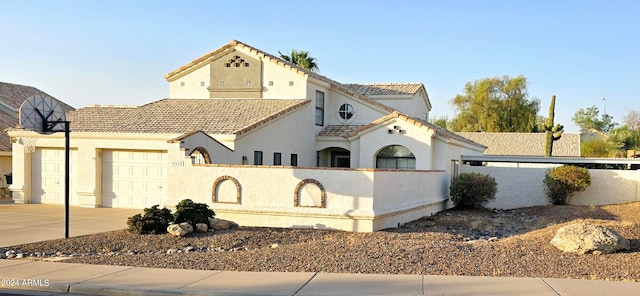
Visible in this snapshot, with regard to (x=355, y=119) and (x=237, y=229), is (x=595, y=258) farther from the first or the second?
(x=355, y=119)

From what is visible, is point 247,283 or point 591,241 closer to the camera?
point 247,283

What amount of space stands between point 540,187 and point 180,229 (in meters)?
18.9

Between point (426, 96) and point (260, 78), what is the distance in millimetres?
12736

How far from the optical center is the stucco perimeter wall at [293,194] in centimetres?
1694

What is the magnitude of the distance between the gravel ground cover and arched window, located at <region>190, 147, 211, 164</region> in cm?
356

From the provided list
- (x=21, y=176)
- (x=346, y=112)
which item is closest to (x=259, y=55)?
(x=346, y=112)

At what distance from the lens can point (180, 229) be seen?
50.5 feet

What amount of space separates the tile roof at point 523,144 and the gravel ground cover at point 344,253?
4177 cm

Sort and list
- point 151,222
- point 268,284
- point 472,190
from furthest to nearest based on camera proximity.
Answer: point 472,190, point 151,222, point 268,284

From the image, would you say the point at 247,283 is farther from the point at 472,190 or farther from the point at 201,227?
the point at 472,190

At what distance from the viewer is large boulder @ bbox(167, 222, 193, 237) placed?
15.4 meters

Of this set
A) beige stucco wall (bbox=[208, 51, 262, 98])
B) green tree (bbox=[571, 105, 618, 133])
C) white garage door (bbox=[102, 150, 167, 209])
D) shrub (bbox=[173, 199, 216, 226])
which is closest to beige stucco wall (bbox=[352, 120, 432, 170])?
beige stucco wall (bbox=[208, 51, 262, 98])

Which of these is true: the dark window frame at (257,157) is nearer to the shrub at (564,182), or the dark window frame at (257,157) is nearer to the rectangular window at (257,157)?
the rectangular window at (257,157)

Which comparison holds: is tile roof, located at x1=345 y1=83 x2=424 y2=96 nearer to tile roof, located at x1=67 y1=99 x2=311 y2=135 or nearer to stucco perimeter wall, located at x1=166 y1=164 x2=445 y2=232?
tile roof, located at x1=67 y1=99 x2=311 y2=135
